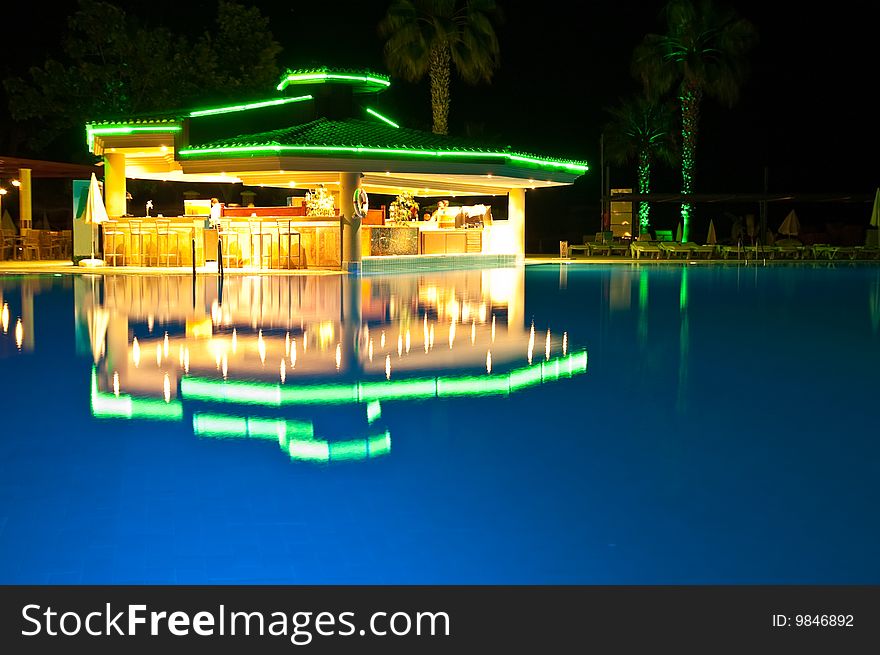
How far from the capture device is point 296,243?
24.9 metres

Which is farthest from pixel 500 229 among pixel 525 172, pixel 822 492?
pixel 822 492

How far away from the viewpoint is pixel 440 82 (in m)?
33.5

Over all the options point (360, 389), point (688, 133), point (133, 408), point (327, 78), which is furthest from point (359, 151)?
point (133, 408)

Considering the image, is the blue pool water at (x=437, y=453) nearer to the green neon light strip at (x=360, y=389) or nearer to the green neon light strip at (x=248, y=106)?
the green neon light strip at (x=360, y=389)

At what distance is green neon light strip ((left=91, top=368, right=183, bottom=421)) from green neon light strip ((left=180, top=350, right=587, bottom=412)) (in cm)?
29

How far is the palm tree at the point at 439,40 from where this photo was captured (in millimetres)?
32688

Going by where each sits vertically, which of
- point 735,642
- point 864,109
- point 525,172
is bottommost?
point 735,642

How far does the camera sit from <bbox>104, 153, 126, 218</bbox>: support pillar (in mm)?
26531

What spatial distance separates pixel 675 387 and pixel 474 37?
27.4m

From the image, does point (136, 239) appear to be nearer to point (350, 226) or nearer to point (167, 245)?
point (167, 245)

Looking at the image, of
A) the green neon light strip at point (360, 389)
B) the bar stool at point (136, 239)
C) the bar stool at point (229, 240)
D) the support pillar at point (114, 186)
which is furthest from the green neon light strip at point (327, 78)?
the green neon light strip at point (360, 389)

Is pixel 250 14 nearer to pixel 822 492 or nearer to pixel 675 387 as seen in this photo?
pixel 675 387

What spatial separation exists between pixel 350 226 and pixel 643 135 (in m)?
19.3

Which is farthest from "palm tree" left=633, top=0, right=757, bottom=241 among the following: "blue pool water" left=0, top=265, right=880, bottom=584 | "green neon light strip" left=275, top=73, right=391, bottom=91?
"blue pool water" left=0, top=265, right=880, bottom=584
